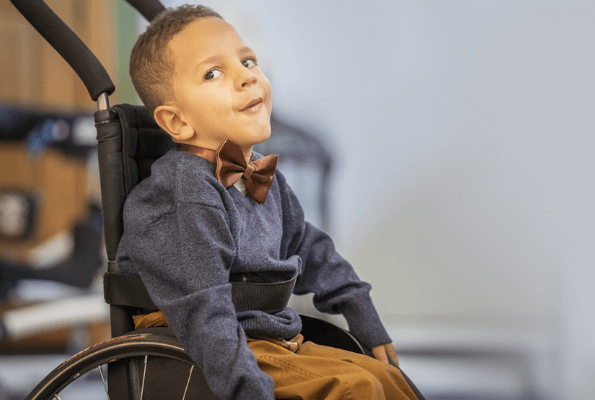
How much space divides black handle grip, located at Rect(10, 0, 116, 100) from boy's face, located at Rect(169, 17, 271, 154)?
0.15 meters

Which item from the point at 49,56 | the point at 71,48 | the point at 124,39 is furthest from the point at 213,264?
the point at 49,56

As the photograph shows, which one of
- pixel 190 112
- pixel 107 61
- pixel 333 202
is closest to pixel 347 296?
pixel 190 112

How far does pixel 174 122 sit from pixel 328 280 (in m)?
0.45

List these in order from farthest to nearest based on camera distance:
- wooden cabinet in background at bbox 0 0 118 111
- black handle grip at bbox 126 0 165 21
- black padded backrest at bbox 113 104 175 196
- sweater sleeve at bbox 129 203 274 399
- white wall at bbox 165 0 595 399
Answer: wooden cabinet in background at bbox 0 0 118 111 < white wall at bbox 165 0 595 399 < black handle grip at bbox 126 0 165 21 < black padded backrest at bbox 113 104 175 196 < sweater sleeve at bbox 129 203 274 399

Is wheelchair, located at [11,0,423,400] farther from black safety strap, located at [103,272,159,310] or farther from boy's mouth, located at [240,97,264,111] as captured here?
boy's mouth, located at [240,97,264,111]

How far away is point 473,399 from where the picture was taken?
1.79m

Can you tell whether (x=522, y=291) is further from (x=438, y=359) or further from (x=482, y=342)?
(x=438, y=359)

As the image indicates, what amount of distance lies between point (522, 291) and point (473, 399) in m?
0.41

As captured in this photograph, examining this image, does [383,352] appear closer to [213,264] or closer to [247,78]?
[213,264]

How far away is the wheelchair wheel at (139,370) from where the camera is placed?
84 cm

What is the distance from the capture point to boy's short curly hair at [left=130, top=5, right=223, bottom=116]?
956 millimetres

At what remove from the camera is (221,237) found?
85cm

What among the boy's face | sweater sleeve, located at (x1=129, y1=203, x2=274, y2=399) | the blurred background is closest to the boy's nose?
the boy's face

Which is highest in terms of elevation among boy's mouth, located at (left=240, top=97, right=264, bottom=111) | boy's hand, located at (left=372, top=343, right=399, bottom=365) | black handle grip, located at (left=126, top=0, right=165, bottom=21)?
black handle grip, located at (left=126, top=0, right=165, bottom=21)
